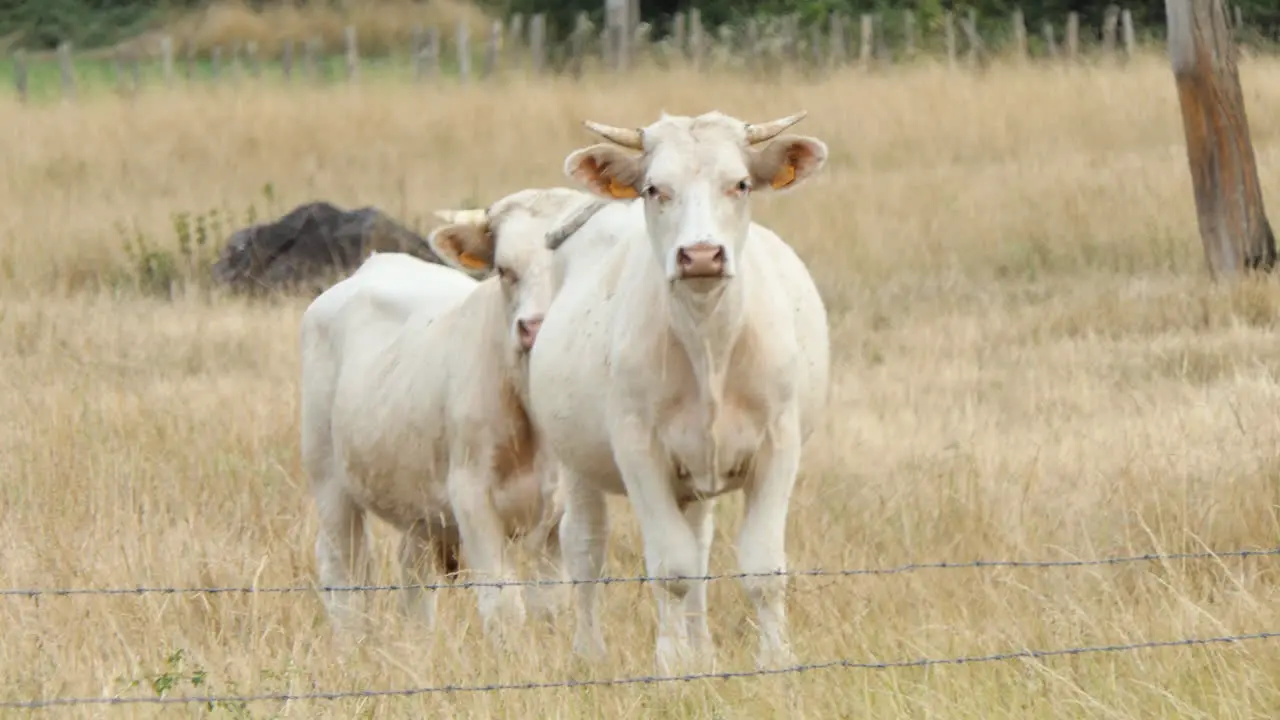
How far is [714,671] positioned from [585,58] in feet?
77.3

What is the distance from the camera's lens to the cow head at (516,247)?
7.61 m

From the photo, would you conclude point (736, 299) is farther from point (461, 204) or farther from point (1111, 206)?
point (461, 204)

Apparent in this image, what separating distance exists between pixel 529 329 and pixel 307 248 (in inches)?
379

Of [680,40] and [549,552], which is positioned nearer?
[549,552]

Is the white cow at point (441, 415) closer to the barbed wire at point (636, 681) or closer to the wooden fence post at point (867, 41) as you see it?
the barbed wire at point (636, 681)

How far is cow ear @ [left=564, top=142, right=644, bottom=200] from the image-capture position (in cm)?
664

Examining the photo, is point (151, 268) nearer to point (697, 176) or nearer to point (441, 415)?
point (441, 415)

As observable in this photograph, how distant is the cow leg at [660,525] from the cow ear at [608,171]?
71cm

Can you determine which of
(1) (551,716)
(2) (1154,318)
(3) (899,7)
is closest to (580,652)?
(1) (551,716)

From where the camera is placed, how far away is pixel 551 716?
18.6 feet

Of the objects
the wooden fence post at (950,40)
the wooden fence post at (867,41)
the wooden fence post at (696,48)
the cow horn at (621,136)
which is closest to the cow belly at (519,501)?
the cow horn at (621,136)

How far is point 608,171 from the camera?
22.1 feet

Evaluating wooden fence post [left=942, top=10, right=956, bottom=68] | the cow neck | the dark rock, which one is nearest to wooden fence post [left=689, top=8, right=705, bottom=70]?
wooden fence post [left=942, top=10, right=956, bottom=68]

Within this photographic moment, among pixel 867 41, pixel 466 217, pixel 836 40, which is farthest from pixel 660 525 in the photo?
pixel 836 40
